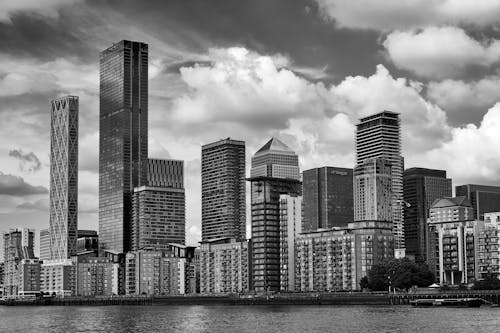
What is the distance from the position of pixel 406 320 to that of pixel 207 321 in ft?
137

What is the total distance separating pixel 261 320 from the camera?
18462 cm

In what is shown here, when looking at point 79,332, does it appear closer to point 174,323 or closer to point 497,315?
point 174,323

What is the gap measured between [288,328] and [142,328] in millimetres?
27156

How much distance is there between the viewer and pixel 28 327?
183250mm

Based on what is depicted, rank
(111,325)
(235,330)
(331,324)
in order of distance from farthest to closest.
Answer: (111,325) < (331,324) < (235,330)

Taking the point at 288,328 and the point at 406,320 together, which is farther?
the point at 406,320

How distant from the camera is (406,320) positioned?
168 meters

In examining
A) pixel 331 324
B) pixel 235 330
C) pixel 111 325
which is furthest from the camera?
pixel 111 325

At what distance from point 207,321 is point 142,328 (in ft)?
80.5

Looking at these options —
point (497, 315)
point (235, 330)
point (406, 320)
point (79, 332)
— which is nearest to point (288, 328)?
point (235, 330)

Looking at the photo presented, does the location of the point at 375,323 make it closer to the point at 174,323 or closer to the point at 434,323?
the point at 434,323

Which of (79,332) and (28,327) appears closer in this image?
(79,332)

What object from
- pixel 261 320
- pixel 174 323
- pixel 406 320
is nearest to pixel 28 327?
pixel 174 323

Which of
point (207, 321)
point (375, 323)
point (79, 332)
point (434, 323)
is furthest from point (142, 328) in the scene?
point (434, 323)
